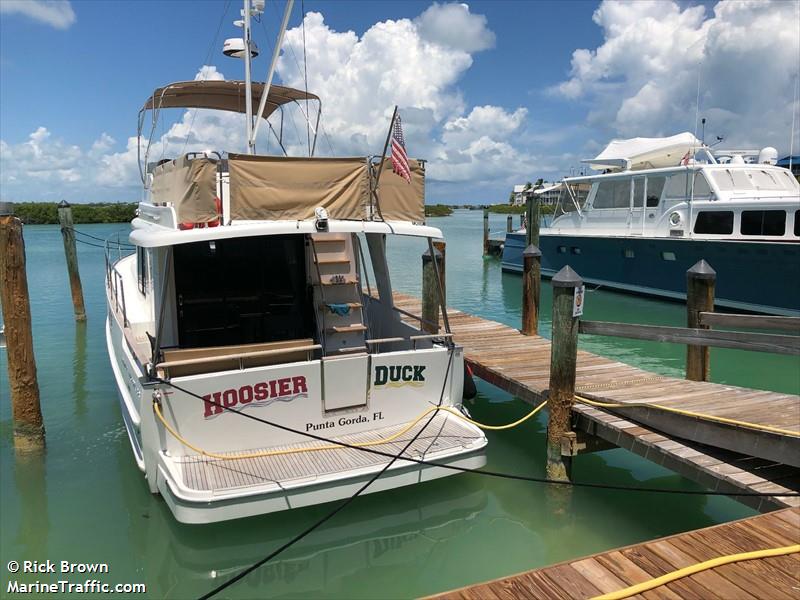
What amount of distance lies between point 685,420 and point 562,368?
4.41 ft

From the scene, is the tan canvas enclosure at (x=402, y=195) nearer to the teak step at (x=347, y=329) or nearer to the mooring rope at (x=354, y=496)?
the teak step at (x=347, y=329)

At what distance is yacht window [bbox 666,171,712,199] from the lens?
19516mm

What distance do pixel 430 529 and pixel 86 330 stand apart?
13999 millimetres

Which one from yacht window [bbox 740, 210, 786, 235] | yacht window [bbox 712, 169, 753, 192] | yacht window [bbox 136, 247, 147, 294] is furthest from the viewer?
yacht window [bbox 712, 169, 753, 192]

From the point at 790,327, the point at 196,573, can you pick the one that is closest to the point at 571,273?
the point at 790,327

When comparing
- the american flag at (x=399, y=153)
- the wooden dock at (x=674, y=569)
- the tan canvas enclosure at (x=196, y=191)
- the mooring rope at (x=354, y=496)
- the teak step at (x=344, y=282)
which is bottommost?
the mooring rope at (x=354, y=496)

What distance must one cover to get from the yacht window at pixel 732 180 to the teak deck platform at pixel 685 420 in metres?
13.7

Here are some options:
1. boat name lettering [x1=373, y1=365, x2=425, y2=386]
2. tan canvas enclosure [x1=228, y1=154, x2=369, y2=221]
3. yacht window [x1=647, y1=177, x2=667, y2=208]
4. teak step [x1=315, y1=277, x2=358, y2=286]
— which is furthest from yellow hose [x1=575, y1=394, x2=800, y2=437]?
yacht window [x1=647, y1=177, x2=667, y2=208]

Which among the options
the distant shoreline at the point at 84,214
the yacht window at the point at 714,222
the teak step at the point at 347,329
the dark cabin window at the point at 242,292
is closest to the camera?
the teak step at the point at 347,329

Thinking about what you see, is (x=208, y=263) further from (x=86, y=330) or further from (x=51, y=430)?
(x=86, y=330)

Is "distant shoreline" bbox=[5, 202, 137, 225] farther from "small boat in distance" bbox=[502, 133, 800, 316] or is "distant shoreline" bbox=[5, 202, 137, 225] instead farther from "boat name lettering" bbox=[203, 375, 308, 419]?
"boat name lettering" bbox=[203, 375, 308, 419]

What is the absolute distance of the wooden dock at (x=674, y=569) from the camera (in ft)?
11.4

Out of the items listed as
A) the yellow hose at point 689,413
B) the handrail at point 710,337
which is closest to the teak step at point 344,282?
the handrail at point 710,337

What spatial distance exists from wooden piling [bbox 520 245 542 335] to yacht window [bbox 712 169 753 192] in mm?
11880
